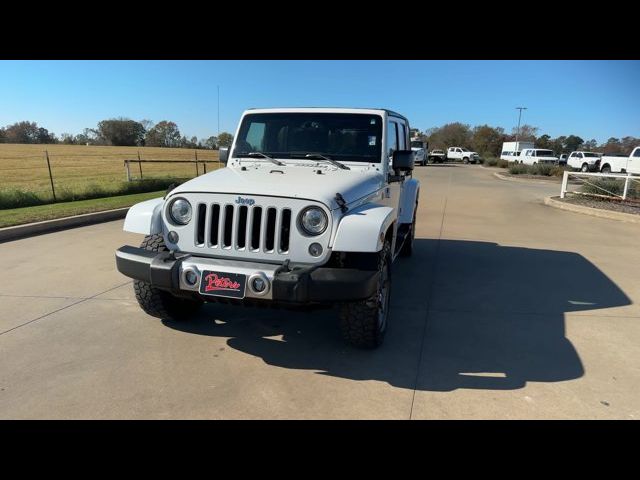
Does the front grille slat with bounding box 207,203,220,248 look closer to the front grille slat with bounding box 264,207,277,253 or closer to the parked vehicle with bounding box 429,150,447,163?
→ the front grille slat with bounding box 264,207,277,253

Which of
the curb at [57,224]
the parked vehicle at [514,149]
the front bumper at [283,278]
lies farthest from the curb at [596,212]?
the parked vehicle at [514,149]

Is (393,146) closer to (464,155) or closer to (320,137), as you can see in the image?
(320,137)

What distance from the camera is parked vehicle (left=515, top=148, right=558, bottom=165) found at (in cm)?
3782

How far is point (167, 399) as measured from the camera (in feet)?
9.50

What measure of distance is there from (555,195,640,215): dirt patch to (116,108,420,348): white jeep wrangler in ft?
34.2

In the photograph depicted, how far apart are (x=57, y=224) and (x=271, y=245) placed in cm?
693

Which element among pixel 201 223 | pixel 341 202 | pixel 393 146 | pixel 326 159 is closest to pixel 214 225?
pixel 201 223

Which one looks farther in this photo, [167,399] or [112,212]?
[112,212]

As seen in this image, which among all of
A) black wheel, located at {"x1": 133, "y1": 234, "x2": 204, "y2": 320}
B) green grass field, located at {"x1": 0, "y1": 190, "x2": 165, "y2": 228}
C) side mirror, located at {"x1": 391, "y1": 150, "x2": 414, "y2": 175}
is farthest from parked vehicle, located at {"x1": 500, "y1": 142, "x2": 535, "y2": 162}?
black wheel, located at {"x1": 133, "y1": 234, "x2": 204, "y2": 320}
